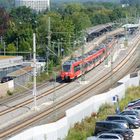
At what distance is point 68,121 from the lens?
26922 millimetres

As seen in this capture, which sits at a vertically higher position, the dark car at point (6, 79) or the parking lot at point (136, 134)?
the parking lot at point (136, 134)

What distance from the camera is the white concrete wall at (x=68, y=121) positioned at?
22841 mm

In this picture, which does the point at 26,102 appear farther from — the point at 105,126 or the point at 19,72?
the point at 105,126

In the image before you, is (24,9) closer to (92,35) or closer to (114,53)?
(92,35)

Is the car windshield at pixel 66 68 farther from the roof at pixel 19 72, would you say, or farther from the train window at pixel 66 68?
the roof at pixel 19 72

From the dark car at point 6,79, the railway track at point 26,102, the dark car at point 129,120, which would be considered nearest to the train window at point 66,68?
the railway track at point 26,102

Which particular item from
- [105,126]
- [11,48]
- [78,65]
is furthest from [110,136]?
[11,48]

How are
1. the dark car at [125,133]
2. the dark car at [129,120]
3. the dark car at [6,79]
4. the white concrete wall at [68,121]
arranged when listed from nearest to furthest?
1. the white concrete wall at [68,121]
2. the dark car at [125,133]
3. the dark car at [129,120]
4. the dark car at [6,79]

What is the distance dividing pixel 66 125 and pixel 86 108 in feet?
15.2

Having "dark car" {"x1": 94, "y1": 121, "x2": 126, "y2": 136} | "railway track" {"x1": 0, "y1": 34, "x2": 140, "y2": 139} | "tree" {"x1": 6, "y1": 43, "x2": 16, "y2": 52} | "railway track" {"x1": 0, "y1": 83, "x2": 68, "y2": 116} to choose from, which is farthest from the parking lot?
"tree" {"x1": 6, "y1": 43, "x2": 16, "y2": 52}

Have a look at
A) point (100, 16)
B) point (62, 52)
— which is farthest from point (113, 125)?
point (100, 16)

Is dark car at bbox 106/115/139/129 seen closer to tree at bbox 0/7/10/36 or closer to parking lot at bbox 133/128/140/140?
parking lot at bbox 133/128/140/140

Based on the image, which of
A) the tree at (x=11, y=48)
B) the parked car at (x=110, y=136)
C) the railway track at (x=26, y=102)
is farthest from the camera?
the tree at (x=11, y=48)

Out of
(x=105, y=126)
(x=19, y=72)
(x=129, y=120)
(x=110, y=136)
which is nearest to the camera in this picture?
(x=110, y=136)
